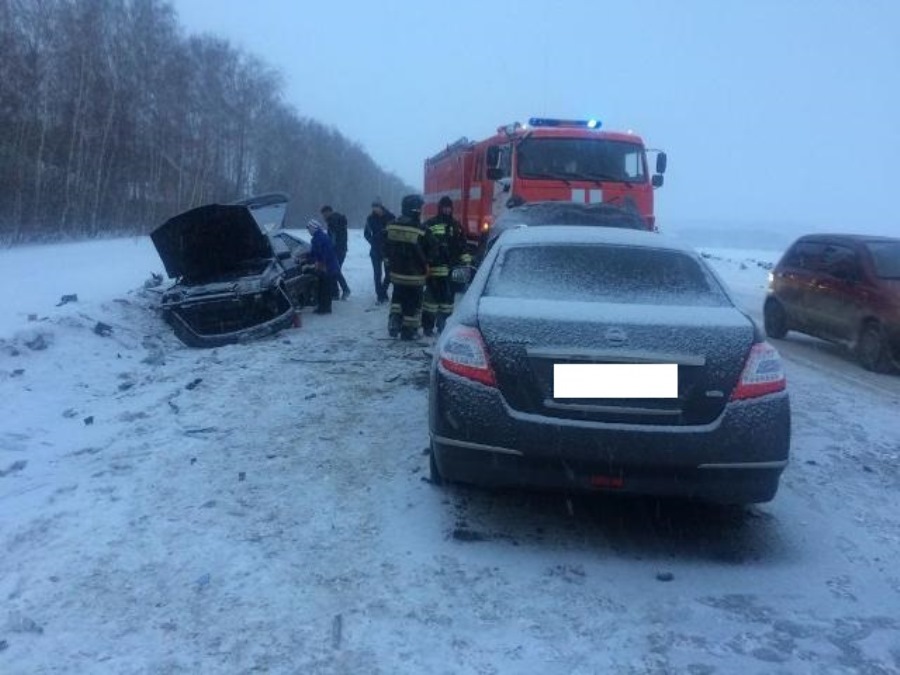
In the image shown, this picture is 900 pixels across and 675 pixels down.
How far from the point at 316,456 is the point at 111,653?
7.96 feet

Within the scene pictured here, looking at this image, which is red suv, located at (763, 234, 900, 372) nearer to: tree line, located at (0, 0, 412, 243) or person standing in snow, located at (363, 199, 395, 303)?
person standing in snow, located at (363, 199, 395, 303)

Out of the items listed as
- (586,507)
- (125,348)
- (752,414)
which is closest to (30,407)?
(125,348)

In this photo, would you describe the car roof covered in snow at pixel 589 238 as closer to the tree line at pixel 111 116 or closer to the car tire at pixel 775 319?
the car tire at pixel 775 319

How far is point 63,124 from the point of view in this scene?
32844 mm

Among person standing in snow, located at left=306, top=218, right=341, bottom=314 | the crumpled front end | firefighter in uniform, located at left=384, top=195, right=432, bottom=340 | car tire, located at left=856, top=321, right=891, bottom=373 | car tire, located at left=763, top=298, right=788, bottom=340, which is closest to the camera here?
firefighter in uniform, located at left=384, top=195, right=432, bottom=340

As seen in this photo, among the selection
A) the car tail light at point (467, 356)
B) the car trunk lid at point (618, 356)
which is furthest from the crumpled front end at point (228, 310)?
the car trunk lid at point (618, 356)

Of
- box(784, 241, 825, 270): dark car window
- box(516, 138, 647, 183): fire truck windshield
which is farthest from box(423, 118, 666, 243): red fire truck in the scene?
box(784, 241, 825, 270): dark car window

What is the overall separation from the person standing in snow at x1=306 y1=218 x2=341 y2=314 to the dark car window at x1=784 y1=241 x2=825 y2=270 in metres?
6.56

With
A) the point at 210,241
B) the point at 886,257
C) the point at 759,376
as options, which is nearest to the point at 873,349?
the point at 886,257

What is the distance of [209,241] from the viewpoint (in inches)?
429

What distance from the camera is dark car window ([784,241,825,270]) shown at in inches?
446

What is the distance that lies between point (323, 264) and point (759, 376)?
9.10m

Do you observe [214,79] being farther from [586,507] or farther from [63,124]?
[586,507]

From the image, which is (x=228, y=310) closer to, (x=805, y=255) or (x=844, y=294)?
(x=844, y=294)
